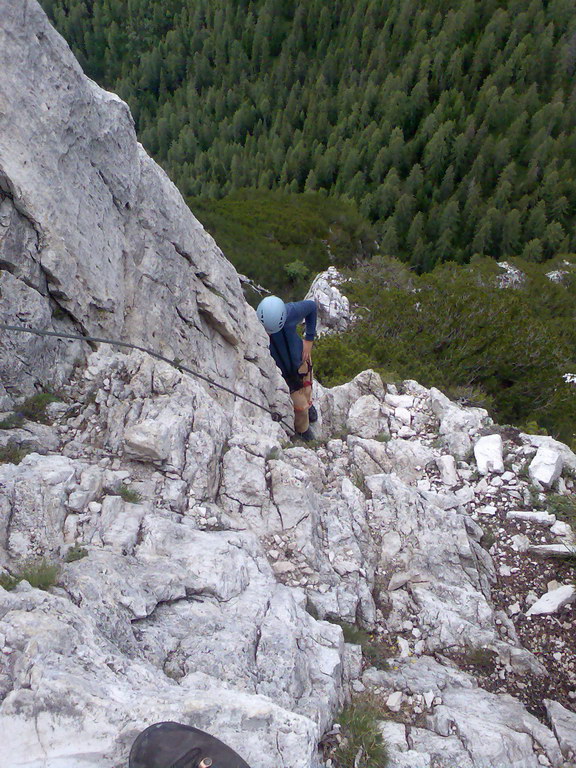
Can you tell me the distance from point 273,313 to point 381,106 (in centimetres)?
7317

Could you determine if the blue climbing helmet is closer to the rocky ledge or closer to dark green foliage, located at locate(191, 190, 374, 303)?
the rocky ledge

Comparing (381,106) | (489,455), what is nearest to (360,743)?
(489,455)

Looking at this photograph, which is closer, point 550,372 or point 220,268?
point 220,268

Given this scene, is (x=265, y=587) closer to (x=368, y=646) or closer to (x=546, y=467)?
(x=368, y=646)

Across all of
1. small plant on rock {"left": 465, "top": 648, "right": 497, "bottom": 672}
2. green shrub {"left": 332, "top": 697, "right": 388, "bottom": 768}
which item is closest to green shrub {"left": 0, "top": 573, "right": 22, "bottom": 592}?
green shrub {"left": 332, "top": 697, "right": 388, "bottom": 768}

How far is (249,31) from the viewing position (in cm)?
8688

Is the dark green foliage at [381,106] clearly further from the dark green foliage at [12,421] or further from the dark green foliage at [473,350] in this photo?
the dark green foliage at [12,421]

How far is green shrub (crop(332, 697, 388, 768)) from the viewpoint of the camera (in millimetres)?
3500

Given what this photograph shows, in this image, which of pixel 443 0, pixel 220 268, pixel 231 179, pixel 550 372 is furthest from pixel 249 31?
pixel 220 268

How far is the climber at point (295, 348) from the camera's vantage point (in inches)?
301

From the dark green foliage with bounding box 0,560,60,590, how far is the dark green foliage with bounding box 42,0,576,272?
53.1 m

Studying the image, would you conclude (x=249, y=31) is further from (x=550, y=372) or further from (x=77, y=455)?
(x=77, y=455)

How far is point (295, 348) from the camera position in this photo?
862 centimetres

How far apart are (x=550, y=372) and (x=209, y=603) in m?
17.1
